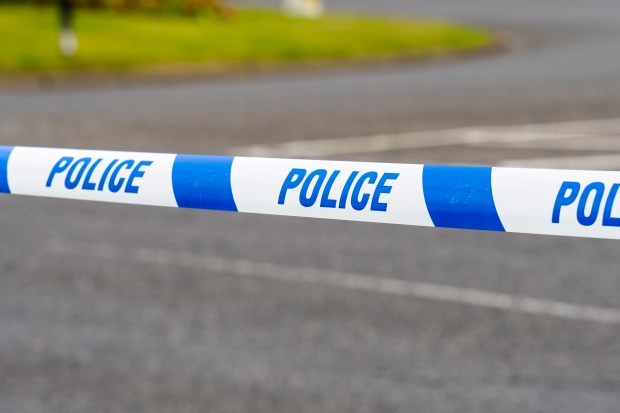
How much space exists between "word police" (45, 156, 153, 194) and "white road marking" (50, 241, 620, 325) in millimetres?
3456

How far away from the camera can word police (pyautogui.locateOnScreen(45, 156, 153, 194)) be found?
319cm

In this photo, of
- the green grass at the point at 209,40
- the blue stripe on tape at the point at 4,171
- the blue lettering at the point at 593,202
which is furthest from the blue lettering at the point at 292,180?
the green grass at the point at 209,40

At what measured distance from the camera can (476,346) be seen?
5.71m

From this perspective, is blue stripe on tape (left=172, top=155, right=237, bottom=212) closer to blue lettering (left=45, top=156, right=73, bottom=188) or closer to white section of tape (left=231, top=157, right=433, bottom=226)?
white section of tape (left=231, top=157, right=433, bottom=226)

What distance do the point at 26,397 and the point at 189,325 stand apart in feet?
3.85

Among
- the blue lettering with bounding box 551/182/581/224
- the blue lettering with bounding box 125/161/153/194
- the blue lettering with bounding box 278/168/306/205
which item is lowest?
the blue lettering with bounding box 551/182/581/224

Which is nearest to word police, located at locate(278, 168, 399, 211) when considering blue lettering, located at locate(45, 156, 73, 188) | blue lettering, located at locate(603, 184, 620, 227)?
blue lettering, located at locate(603, 184, 620, 227)

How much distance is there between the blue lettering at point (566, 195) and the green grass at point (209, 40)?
15.8m

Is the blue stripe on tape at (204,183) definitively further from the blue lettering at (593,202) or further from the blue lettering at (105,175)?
the blue lettering at (593,202)

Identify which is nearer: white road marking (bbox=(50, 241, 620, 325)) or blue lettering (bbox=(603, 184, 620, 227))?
blue lettering (bbox=(603, 184, 620, 227))

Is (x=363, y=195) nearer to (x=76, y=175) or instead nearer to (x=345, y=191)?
(x=345, y=191)

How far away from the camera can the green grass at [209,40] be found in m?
18.9

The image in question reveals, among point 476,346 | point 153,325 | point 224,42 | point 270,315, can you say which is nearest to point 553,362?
point 476,346

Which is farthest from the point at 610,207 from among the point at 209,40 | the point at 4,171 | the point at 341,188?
the point at 209,40
